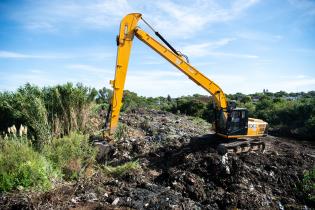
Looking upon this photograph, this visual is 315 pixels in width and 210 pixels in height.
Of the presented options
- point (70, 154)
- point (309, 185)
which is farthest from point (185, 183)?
point (309, 185)

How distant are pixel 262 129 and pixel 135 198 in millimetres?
6709

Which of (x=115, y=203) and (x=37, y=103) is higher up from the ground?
(x=37, y=103)

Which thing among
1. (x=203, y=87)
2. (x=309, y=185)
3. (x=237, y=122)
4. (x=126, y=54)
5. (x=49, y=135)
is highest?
(x=126, y=54)

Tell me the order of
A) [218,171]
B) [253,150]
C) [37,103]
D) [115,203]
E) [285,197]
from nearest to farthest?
[115,203] → [285,197] → [218,171] → [37,103] → [253,150]

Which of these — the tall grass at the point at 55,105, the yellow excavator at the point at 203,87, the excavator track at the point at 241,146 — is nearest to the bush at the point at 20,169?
the yellow excavator at the point at 203,87

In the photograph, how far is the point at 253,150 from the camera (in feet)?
35.4

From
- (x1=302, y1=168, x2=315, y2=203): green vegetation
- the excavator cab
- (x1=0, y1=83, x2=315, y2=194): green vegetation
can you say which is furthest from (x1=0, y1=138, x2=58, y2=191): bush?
(x1=302, y1=168, x2=315, y2=203): green vegetation

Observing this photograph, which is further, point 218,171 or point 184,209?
point 218,171

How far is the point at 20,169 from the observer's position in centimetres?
602

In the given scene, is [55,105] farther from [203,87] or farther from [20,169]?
[203,87]

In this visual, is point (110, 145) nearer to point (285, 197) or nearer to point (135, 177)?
point (135, 177)

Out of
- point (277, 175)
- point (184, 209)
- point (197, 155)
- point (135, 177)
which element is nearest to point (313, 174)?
point (277, 175)

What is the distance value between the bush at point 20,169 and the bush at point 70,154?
74cm

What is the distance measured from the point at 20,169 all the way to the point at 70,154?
1646mm
